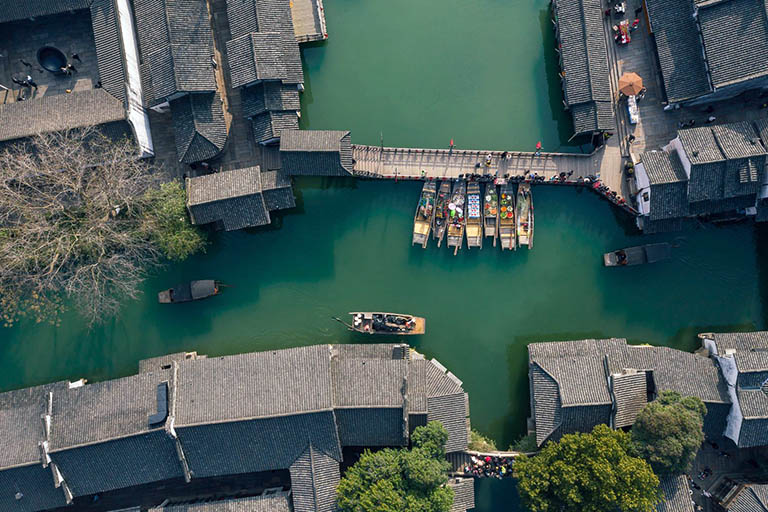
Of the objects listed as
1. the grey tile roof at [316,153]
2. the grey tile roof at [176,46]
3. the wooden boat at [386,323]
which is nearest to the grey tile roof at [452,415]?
the wooden boat at [386,323]

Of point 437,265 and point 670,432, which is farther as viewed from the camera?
point 437,265

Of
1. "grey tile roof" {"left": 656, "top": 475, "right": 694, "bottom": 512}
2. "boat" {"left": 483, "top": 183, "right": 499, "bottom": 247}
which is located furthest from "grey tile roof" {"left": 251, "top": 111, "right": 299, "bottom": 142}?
"grey tile roof" {"left": 656, "top": 475, "right": 694, "bottom": 512}

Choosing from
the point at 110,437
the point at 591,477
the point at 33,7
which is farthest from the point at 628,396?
the point at 33,7

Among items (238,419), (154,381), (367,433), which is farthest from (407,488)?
(154,381)

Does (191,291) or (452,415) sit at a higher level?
(191,291)

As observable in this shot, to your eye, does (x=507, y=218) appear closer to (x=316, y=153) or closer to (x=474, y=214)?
(x=474, y=214)

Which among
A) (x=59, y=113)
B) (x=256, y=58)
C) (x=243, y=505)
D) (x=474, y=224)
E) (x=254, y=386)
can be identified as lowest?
(x=243, y=505)

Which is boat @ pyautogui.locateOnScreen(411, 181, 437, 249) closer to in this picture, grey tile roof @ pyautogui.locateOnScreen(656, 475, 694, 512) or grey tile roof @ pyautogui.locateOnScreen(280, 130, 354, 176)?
grey tile roof @ pyautogui.locateOnScreen(280, 130, 354, 176)

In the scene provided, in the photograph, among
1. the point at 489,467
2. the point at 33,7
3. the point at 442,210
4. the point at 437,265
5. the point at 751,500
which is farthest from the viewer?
the point at 437,265
